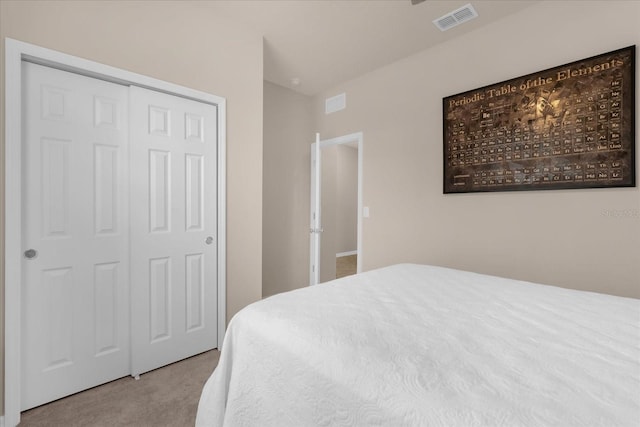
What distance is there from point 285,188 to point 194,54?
1.89 metres

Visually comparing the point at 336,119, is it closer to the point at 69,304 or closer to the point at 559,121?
the point at 559,121

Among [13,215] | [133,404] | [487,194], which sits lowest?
[133,404]

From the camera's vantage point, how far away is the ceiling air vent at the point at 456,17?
7.73ft

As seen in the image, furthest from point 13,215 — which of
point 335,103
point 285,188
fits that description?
point 335,103

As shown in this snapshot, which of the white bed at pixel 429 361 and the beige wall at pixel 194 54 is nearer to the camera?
the white bed at pixel 429 361

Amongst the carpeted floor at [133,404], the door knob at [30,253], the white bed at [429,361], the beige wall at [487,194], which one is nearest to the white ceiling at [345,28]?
the beige wall at [487,194]

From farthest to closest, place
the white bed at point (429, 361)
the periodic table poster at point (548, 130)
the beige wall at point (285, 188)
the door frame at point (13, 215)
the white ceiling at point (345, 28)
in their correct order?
the beige wall at point (285, 188) → the white ceiling at point (345, 28) → the periodic table poster at point (548, 130) → the door frame at point (13, 215) → the white bed at point (429, 361)

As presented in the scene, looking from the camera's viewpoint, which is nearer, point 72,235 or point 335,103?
point 72,235

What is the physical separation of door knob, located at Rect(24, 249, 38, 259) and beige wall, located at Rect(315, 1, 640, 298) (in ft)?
9.08

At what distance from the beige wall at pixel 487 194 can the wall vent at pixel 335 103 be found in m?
0.09

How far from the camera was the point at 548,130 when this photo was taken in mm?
2221

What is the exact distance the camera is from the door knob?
1.67 meters

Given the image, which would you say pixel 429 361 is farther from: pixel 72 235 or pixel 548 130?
pixel 548 130

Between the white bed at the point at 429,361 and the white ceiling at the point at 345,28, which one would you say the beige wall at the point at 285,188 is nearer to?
the white ceiling at the point at 345,28
